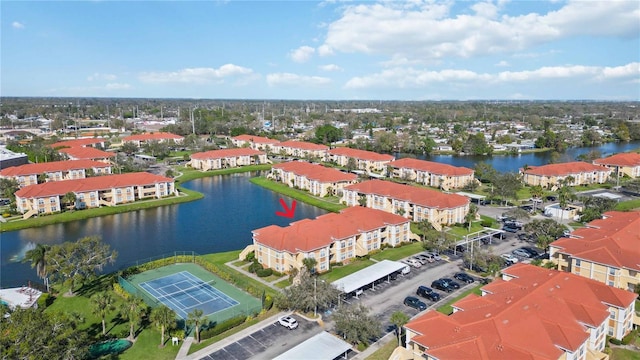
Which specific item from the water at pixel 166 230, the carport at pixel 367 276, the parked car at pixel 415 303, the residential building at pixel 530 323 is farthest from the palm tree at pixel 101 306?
the parked car at pixel 415 303

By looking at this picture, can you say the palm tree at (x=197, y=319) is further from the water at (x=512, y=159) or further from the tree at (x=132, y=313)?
the water at (x=512, y=159)

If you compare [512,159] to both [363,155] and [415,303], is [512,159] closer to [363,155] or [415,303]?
[363,155]

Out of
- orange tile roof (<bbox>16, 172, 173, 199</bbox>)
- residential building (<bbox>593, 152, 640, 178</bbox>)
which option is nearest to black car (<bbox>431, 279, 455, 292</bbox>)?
orange tile roof (<bbox>16, 172, 173, 199</bbox>)

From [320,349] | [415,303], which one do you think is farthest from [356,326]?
[415,303]

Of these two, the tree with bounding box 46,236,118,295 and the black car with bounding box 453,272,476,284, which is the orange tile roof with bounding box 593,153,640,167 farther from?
the tree with bounding box 46,236,118,295

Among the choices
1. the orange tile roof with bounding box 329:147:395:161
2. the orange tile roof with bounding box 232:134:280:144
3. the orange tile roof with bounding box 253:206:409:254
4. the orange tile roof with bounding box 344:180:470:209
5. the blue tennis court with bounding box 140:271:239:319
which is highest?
the orange tile roof with bounding box 232:134:280:144
